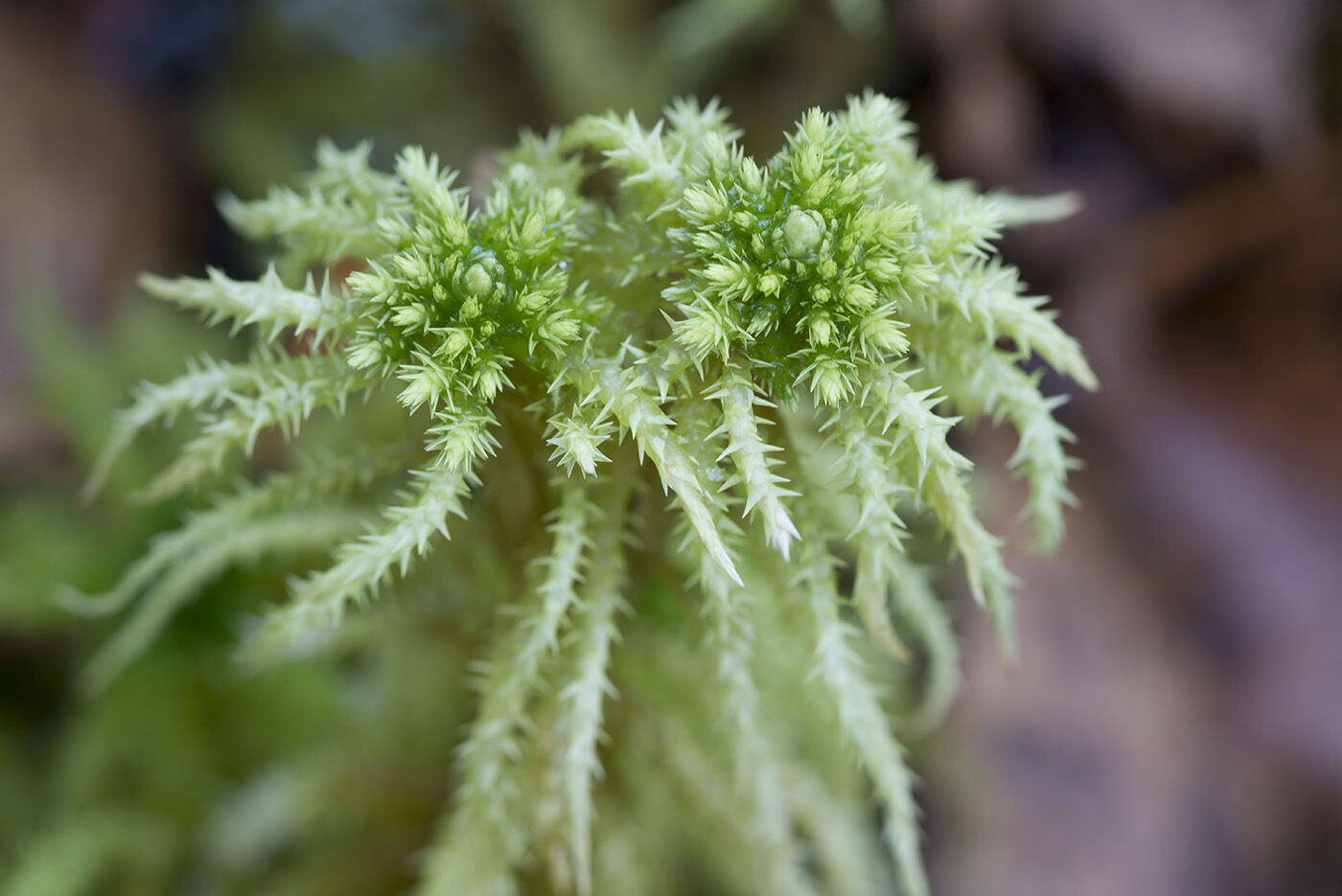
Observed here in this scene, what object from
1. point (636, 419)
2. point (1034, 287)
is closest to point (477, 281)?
point (636, 419)

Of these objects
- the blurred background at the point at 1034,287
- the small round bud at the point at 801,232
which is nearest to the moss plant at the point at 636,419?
the small round bud at the point at 801,232

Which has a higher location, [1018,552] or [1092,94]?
[1092,94]

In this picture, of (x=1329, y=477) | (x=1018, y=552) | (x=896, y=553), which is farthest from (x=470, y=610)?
(x=1329, y=477)

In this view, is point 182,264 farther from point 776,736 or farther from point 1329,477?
point 1329,477

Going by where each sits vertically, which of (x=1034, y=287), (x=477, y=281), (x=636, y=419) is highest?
(x=1034, y=287)

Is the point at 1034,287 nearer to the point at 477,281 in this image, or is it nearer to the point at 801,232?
the point at 801,232

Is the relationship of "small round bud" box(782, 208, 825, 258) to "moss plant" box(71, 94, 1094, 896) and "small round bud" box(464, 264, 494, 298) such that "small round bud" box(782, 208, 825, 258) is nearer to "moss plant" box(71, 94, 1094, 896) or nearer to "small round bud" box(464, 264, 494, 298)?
"moss plant" box(71, 94, 1094, 896)
